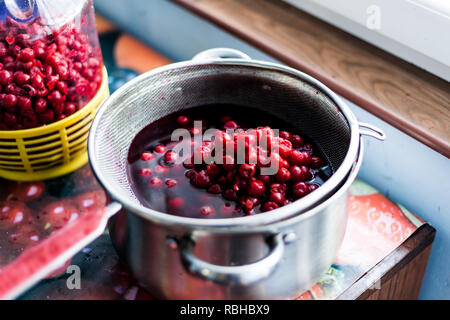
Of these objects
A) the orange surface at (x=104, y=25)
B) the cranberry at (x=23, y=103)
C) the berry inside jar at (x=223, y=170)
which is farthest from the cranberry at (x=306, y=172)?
the orange surface at (x=104, y=25)

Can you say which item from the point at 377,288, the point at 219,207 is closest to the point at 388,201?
the point at 377,288

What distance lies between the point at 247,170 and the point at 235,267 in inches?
6.9

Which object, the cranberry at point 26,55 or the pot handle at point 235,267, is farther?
the cranberry at point 26,55

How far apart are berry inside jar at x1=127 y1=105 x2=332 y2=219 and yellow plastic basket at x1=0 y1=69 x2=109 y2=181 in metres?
0.14

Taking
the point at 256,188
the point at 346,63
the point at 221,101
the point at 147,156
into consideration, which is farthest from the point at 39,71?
the point at 346,63

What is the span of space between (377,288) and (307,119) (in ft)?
1.13

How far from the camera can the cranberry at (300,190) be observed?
2.62 ft

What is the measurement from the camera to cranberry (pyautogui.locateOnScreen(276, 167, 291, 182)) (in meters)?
0.79

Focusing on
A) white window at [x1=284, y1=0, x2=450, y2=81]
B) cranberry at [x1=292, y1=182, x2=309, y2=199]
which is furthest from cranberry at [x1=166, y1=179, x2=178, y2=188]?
white window at [x1=284, y1=0, x2=450, y2=81]

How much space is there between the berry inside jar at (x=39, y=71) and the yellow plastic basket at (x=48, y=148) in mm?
19

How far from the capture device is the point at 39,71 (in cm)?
92

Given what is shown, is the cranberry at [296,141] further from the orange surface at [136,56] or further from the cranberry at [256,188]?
the orange surface at [136,56]

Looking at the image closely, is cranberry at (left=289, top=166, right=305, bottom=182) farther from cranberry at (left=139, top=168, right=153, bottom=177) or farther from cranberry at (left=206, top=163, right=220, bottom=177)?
cranberry at (left=139, top=168, right=153, bottom=177)
